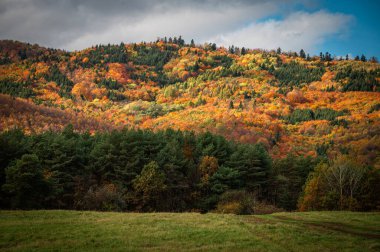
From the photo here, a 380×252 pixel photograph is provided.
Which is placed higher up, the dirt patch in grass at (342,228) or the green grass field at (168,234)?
the green grass field at (168,234)

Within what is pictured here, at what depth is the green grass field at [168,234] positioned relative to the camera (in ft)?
73.0

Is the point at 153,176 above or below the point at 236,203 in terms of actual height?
above

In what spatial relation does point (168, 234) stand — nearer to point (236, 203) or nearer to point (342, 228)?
point (342, 228)

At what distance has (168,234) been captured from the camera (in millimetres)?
25656

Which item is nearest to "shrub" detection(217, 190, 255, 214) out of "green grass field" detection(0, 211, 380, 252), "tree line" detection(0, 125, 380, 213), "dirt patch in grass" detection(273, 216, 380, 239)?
"tree line" detection(0, 125, 380, 213)

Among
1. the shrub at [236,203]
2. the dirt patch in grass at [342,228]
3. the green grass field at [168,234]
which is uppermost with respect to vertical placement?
the green grass field at [168,234]

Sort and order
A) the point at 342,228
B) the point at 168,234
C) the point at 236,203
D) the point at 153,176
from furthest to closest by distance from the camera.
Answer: the point at 153,176
the point at 236,203
the point at 342,228
the point at 168,234

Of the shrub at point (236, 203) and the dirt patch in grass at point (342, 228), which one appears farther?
the shrub at point (236, 203)

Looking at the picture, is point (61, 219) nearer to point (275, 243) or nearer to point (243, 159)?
point (275, 243)

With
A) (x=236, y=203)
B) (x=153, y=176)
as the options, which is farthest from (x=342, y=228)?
(x=153, y=176)

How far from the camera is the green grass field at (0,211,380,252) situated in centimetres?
2227

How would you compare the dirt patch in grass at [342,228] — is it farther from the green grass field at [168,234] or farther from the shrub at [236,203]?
the shrub at [236,203]

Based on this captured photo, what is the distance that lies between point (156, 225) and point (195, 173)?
4199 centimetres

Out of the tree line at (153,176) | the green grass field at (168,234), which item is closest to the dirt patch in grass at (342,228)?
the green grass field at (168,234)
